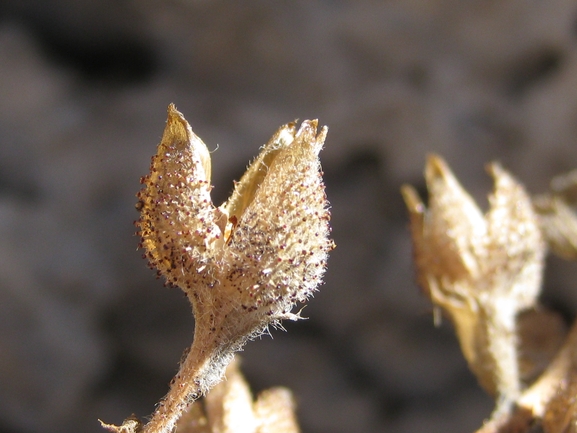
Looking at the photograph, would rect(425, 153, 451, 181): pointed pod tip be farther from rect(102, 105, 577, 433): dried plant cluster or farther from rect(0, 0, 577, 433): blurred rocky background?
rect(0, 0, 577, 433): blurred rocky background

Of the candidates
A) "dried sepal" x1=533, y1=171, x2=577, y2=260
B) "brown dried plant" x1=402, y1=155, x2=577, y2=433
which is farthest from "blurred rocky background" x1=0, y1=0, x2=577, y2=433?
"brown dried plant" x1=402, y1=155, x2=577, y2=433

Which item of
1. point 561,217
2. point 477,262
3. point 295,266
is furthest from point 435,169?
point 295,266

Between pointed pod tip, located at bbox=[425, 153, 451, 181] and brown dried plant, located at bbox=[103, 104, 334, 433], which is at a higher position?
pointed pod tip, located at bbox=[425, 153, 451, 181]

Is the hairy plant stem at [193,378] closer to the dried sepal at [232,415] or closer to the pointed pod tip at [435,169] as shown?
the dried sepal at [232,415]

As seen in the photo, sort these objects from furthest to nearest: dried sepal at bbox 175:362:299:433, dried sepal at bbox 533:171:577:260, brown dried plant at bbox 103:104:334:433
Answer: dried sepal at bbox 533:171:577:260 < dried sepal at bbox 175:362:299:433 < brown dried plant at bbox 103:104:334:433

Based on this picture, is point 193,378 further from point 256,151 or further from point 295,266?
point 256,151

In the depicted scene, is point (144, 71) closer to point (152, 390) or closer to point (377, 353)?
point (152, 390)
